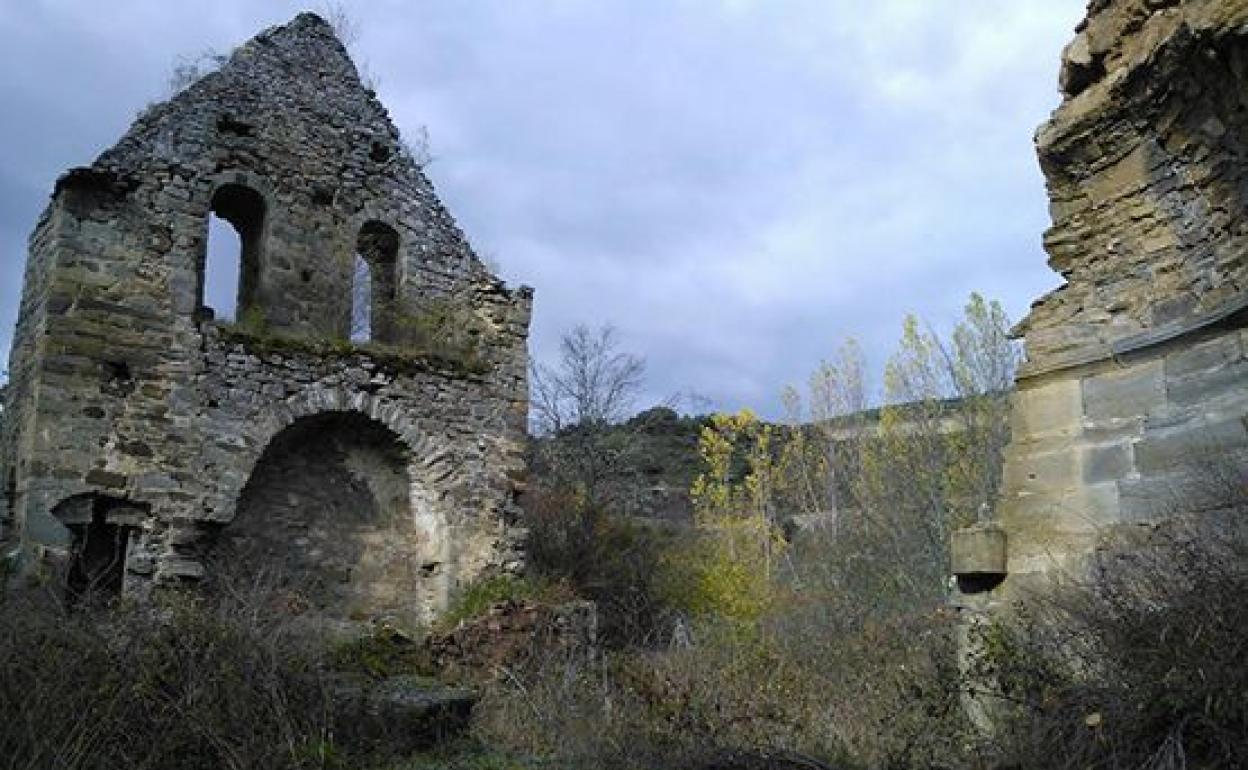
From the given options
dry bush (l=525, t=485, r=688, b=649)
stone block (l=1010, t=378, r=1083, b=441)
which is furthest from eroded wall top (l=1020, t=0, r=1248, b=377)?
dry bush (l=525, t=485, r=688, b=649)

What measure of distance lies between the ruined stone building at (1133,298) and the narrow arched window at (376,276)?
8999 mm

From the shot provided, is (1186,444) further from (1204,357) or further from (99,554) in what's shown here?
(99,554)

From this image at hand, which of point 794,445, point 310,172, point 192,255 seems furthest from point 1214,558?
point 794,445

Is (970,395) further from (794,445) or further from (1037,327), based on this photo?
(1037,327)

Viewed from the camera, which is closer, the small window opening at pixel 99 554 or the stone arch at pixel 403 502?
the small window opening at pixel 99 554

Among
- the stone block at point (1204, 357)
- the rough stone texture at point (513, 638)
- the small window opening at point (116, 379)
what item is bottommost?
the rough stone texture at point (513, 638)

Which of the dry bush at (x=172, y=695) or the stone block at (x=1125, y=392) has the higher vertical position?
the stone block at (x=1125, y=392)

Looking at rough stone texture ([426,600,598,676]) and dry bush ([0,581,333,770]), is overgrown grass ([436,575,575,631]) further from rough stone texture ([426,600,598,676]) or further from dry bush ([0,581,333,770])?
dry bush ([0,581,333,770])

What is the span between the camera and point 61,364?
9.91 m

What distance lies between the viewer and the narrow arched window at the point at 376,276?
13156mm

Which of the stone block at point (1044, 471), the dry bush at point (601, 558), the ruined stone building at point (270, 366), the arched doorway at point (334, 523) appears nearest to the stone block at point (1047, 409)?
the stone block at point (1044, 471)

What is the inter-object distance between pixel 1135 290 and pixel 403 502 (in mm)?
8587

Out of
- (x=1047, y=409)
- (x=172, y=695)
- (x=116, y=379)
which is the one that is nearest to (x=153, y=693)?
(x=172, y=695)

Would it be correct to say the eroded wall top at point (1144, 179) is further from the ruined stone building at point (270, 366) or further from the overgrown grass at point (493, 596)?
the ruined stone building at point (270, 366)
